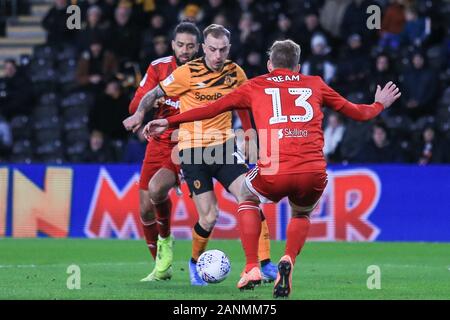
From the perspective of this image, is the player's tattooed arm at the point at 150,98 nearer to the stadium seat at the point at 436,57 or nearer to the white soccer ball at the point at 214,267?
the white soccer ball at the point at 214,267

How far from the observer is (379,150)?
1777 cm

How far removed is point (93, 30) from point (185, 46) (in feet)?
35.3

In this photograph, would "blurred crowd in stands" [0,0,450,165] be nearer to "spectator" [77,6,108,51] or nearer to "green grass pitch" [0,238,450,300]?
"spectator" [77,6,108,51]

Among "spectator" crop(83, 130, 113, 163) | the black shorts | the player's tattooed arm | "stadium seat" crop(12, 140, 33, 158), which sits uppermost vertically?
the player's tattooed arm

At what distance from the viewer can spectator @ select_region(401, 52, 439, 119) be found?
18312 mm

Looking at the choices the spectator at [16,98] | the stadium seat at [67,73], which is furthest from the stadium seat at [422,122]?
the spectator at [16,98]

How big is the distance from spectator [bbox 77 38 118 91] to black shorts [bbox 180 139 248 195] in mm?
10512

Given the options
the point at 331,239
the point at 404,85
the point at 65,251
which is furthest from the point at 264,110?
the point at 404,85

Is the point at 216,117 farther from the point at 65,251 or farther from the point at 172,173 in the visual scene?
the point at 65,251

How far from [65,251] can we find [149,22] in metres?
7.61

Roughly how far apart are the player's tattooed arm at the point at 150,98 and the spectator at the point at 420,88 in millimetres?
8394

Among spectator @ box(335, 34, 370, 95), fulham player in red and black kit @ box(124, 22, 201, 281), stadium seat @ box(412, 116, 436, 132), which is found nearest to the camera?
fulham player in red and black kit @ box(124, 22, 201, 281)

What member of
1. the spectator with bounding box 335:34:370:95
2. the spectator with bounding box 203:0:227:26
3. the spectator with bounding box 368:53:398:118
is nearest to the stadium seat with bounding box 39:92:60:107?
the spectator with bounding box 203:0:227:26

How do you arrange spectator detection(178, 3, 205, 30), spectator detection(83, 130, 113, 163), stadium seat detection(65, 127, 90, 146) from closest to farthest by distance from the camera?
spectator detection(83, 130, 113, 163)
stadium seat detection(65, 127, 90, 146)
spectator detection(178, 3, 205, 30)
